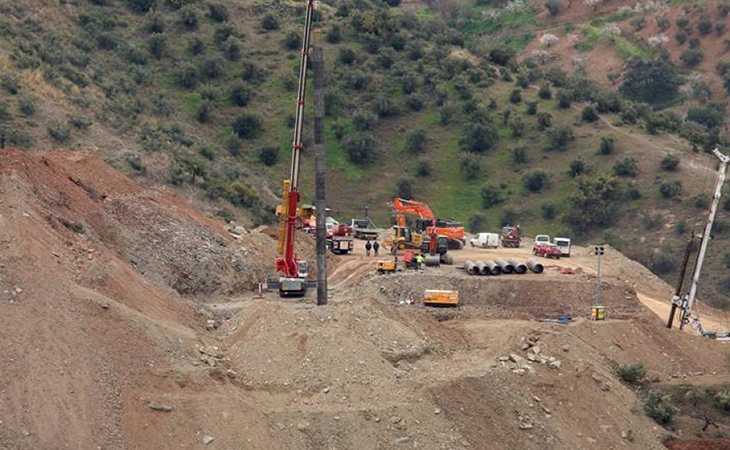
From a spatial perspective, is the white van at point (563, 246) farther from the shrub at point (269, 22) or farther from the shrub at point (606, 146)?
the shrub at point (269, 22)

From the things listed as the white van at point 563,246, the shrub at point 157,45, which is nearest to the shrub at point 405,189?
the white van at point 563,246

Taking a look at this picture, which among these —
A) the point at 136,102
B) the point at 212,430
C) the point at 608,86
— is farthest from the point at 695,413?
the point at 608,86

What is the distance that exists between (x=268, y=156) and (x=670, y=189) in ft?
92.2

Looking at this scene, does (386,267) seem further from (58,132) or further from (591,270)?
(58,132)

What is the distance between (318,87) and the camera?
43406 millimetres

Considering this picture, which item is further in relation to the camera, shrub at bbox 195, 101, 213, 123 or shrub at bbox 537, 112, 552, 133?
shrub at bbox 537, 112, 552, 133

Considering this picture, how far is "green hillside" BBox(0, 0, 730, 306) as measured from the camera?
67.8 metres

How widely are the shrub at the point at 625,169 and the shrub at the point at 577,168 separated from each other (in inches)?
81.3

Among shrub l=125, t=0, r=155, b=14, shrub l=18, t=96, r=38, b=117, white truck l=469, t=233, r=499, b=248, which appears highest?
shrub l=125, t=0, r=155, b=14

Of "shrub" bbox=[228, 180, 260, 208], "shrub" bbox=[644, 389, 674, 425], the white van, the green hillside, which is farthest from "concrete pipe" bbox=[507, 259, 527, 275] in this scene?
"shrub" bbox=[228, 180, 260, 208]

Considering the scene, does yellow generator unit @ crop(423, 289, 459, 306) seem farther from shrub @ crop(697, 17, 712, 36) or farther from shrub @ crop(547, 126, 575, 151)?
shrub @ crop(697, 17, 712, 36)

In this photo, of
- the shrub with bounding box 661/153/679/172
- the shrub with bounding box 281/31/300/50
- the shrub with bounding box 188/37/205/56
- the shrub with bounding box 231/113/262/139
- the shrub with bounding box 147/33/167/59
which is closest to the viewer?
the shrub with bounding box 661/153/679/172

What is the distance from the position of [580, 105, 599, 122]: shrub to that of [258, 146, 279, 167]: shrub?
2344cm

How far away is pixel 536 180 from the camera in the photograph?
3093 inches
